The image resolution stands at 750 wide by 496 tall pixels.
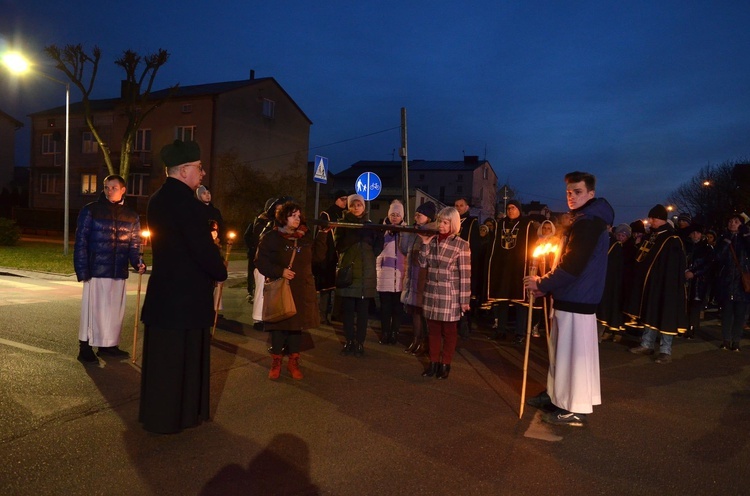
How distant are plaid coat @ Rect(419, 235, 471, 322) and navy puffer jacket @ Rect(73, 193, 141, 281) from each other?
345cm

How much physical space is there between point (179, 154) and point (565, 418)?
389 centimetres

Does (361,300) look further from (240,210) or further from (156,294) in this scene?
(240,210)

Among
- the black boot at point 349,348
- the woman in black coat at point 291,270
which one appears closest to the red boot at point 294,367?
the woman in black coat at point 291,270

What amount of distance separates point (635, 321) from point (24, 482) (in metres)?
7.99

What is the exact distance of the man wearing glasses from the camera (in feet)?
13.7

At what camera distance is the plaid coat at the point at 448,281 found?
621 cm

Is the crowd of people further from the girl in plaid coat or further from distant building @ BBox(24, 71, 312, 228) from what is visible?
distant building @ BBox(24, 71, 312, 228)

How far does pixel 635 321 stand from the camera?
28.3 ft

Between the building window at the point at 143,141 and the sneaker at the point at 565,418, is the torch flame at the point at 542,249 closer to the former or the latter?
the sneaker at the point at 565,418

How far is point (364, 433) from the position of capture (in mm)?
4594

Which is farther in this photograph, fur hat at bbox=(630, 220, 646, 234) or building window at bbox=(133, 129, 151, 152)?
building window at bbox=(133, 129, 151, 152)

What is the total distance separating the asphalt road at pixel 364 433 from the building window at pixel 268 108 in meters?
35.1

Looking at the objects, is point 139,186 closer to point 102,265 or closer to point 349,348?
point 102,265

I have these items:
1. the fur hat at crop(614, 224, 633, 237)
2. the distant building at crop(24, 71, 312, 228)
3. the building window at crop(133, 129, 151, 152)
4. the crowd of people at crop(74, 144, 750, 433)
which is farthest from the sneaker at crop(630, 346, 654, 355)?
the building window at crop(133, 129, 151, 152)
